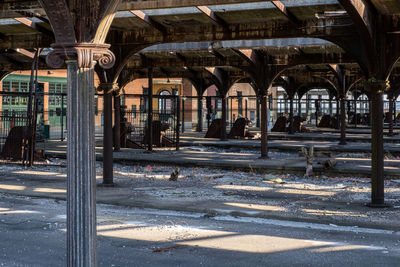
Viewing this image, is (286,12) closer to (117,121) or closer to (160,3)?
(160,3)

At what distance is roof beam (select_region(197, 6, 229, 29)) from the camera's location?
1218 centimetres

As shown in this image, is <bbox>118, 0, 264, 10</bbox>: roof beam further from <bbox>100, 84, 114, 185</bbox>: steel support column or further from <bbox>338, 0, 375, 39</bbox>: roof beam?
<bbox>100, 84, 114, 185</bbox>: steel support column

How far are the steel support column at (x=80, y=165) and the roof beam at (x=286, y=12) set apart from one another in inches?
304

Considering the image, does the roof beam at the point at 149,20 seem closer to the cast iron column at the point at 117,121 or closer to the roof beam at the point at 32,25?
the roof beam at the point at 32,25

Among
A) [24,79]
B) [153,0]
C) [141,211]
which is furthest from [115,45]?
[24,79]

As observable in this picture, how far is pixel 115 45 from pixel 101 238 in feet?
23.8

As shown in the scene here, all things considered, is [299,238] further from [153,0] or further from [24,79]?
[24,79]

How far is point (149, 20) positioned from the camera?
13039 mm

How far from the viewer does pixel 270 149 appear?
24156 millimetres

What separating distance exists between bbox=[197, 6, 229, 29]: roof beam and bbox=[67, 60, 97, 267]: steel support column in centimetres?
791

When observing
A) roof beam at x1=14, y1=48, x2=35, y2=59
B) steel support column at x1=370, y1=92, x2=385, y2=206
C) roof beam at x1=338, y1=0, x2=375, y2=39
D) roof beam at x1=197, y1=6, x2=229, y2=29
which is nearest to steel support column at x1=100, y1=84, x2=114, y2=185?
roof beam at x1=197, y1=6, x2=229, y2=29

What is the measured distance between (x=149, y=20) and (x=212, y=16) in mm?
1603

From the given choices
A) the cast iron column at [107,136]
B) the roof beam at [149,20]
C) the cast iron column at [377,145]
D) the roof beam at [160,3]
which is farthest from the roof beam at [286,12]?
the cast iron column at [107,136]

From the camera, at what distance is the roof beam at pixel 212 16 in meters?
12.2
